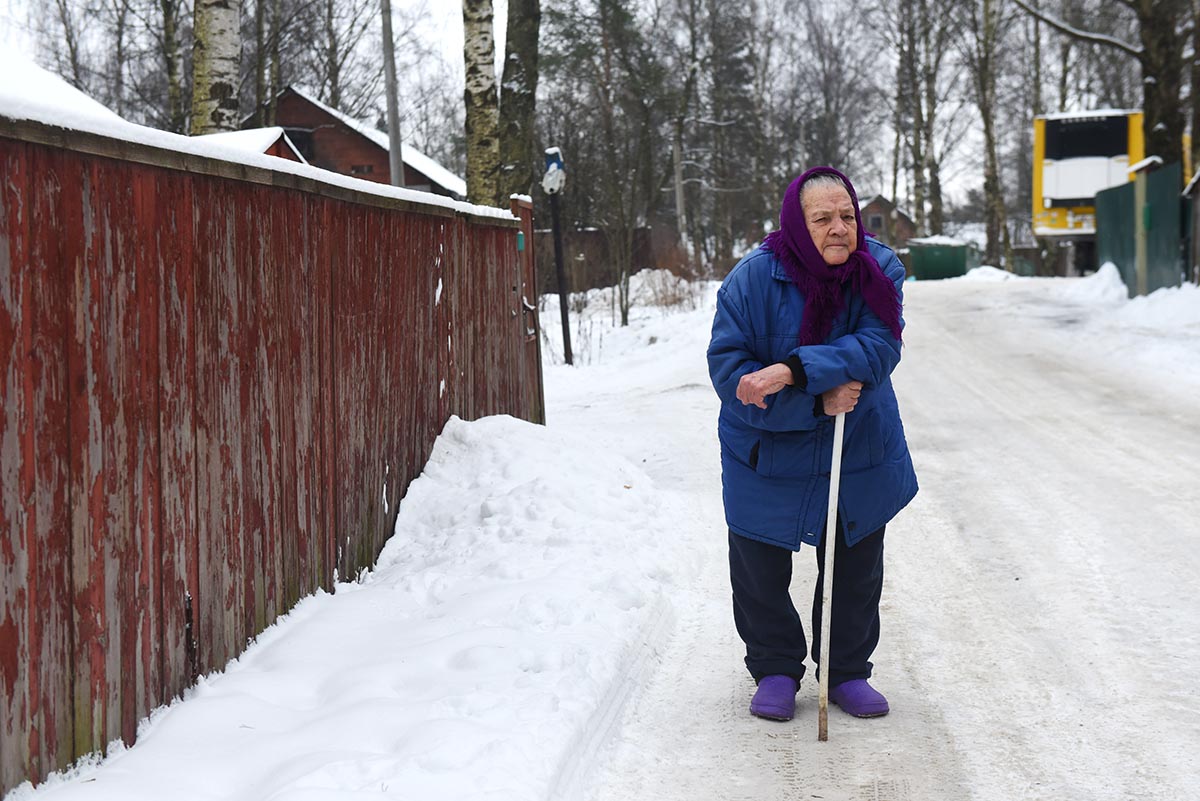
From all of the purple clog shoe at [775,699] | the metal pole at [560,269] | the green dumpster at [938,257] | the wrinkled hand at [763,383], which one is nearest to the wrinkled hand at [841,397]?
the wrinkled hand at [763,383]

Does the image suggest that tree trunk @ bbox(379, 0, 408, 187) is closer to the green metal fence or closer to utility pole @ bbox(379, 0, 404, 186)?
utility pole @ bbox(379, 0, 404, 186)

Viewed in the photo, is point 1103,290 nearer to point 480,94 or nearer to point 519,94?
point 519,94

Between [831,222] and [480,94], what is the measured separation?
329 inches

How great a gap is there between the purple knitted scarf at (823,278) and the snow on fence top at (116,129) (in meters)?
1.78

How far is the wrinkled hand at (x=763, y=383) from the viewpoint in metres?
3.62

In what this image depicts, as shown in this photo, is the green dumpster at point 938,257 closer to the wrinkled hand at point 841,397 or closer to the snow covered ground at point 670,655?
the snow covered ground at point 670,655

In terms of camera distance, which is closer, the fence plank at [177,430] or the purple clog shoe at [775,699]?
the fence plank at [177,430]

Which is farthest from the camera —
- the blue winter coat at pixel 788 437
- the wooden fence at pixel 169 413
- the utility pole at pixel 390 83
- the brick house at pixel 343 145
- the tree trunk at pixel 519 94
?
the brick house at pixel 343 145

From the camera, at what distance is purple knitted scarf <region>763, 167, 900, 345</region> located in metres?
3.75

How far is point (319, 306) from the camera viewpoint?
15.9ft

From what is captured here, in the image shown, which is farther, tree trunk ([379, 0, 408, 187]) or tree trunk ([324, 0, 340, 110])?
tree trunk ([324, 0, 340, 110])

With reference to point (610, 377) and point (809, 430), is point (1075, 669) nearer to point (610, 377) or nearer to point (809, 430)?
point (809, 430)

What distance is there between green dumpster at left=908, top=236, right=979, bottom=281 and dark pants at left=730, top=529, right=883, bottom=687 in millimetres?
34382

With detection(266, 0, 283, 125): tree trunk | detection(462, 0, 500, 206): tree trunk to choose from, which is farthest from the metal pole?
detection(266, 0, 283, 125): tree trunk
